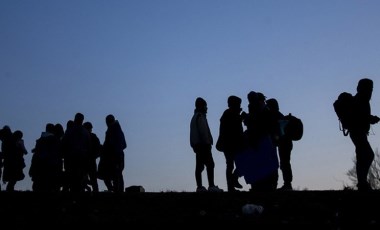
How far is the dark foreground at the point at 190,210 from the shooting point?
23.6 ft

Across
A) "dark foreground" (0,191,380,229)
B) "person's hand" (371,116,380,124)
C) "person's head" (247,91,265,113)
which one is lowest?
"dark foreground" (0,191,380,229)

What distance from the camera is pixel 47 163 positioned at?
43.5 ft

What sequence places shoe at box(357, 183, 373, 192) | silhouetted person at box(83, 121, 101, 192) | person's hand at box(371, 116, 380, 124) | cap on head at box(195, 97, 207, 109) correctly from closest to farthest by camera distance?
shoe at box(357, 183, 373, 192)
person's hand at box(371, 116, 380, 124)
cap on head at box(195, 97, 207, 109)
silhouetted person at box(83, 121, 101, 192)

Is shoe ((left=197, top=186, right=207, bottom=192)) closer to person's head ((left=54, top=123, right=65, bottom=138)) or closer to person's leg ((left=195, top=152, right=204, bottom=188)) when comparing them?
person's leg ((left=195, top=152, right=204, bottom=188))

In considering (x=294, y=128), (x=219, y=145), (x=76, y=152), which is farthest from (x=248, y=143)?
(x=76, y=152)

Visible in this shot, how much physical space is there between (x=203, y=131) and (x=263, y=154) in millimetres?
2324

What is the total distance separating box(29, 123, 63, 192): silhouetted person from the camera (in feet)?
43.5

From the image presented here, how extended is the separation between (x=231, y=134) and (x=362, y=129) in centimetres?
241

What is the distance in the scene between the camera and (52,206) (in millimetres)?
8781

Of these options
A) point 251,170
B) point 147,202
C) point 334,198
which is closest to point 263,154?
point 251,170

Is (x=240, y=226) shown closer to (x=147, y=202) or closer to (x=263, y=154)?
(x=147, y=202)

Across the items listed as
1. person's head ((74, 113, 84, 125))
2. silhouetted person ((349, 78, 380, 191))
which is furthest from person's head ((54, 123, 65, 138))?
silhouetted person ((349, 78, 380, 191))

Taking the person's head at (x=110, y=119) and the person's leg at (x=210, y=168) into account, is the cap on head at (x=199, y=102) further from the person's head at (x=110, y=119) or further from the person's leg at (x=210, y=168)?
the person's head at (x=110, y=119)

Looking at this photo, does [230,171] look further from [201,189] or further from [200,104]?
[200,104]
